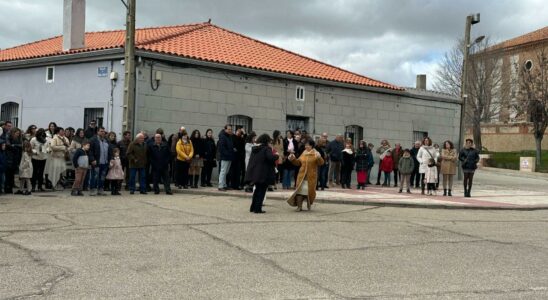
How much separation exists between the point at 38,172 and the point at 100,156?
1634 mm

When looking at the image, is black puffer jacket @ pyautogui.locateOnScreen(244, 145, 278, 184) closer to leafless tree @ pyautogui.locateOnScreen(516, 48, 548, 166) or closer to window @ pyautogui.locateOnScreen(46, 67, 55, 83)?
window @ pyautogui.locateOnScreen(46, 67, 55, 83)

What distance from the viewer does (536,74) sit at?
159ft

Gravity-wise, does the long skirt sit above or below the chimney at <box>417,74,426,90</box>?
below

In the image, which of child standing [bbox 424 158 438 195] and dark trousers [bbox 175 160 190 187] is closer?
dark trousers [bbox 175 160 190 187]

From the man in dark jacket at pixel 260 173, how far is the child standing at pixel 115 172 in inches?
172

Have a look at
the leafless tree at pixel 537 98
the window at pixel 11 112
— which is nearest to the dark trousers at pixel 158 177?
the window at pixel 11 112

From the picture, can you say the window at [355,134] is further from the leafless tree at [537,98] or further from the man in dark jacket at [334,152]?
the leafless tree at [537,98]

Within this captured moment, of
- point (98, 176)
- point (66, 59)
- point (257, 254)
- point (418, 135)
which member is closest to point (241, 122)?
point (66, 59)

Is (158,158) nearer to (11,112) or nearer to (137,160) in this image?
(137,160)

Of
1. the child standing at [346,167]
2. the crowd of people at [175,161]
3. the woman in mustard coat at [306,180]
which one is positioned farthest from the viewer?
the child standing at [346,167]

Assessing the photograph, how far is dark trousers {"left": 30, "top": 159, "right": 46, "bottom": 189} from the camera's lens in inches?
566

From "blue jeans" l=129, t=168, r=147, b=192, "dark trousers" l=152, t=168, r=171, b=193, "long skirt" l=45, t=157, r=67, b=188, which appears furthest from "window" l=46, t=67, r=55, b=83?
"dark trousers" l=152, t=168, r=171, b=193

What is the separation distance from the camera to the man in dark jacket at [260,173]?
11.8 m

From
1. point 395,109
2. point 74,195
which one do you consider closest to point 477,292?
point 74,195
